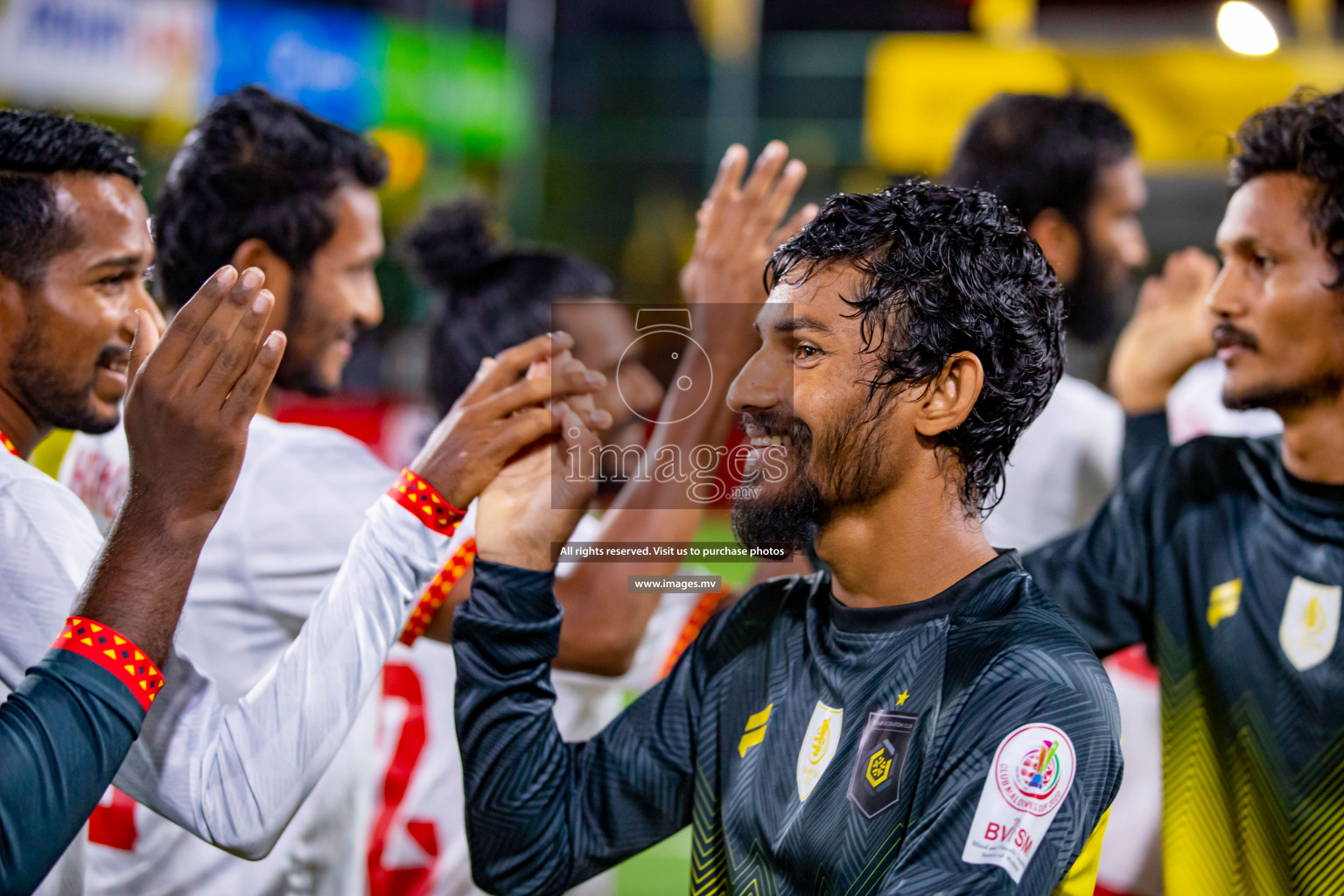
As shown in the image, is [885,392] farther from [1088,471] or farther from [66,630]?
[1088,471]

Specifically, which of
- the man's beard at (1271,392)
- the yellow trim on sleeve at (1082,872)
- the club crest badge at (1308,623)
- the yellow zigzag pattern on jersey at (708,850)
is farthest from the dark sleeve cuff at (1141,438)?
the yellow zigzag pattern on jersey at (708,850)

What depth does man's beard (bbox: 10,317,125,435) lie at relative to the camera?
6.31 feet

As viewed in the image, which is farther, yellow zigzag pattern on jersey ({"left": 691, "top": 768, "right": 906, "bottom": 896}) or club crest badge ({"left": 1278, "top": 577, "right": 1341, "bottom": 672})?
club crest badge ({"left": 1278, "top": 577, "right": 1341, "bottom": 672})

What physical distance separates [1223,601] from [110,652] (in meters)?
1.96

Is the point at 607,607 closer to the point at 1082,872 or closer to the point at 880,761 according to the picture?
the point at 880,761

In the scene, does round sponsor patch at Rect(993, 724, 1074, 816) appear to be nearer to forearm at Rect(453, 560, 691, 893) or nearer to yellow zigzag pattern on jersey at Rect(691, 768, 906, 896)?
yellow zigzag pattern on jersey at Rect(691, 768, 906, 896)

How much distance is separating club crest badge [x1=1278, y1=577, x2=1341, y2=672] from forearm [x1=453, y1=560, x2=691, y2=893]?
115cm

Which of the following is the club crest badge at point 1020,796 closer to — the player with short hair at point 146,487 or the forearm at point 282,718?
the player with short hair at point 146,487

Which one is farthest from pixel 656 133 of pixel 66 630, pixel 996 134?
pixel 66 630

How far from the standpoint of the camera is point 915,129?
9914 mm

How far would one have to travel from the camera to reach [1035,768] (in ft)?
4.63

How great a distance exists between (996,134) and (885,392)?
2.37 m

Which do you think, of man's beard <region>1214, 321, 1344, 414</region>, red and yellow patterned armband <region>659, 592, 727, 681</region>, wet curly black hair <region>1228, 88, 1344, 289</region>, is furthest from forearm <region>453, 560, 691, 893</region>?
wet curly black hair <region>1228, 88, 1344, 289</region>

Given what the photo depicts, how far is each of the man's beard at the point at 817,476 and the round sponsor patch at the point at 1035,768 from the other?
41 centimetres
